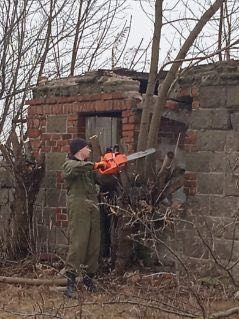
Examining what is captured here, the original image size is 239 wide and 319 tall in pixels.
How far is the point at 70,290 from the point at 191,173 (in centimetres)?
177

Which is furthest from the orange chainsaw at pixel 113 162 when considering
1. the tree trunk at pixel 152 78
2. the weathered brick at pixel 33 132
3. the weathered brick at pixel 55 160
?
the weathered brick at pixel 33 132

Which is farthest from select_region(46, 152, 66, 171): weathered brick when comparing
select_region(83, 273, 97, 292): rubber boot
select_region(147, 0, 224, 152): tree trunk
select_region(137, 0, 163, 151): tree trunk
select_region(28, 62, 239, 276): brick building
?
select_region(83, 273, 97, 292): rubber boot

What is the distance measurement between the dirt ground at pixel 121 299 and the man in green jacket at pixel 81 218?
7.9 inches

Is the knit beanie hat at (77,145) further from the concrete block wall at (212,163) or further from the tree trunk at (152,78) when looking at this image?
the concrete block wall at (212,163)

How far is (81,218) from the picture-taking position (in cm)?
713

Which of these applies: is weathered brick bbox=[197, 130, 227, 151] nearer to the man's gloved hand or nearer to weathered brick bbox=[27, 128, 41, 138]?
the man's gloved hand

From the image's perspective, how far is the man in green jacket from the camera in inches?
279

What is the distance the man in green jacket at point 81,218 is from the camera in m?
7.10

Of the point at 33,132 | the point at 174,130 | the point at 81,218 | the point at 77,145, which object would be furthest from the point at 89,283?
the point at 33,132

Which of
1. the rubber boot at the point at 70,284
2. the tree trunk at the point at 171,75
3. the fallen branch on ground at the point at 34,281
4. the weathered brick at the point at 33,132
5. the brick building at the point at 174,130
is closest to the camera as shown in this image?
the rubber boot at the point at 70,284

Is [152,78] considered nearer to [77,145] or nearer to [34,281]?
[77,145]

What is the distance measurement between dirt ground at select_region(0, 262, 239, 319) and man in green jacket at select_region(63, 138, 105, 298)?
0.20m

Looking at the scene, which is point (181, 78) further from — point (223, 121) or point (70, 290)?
point (70, 290)

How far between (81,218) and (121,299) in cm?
101
